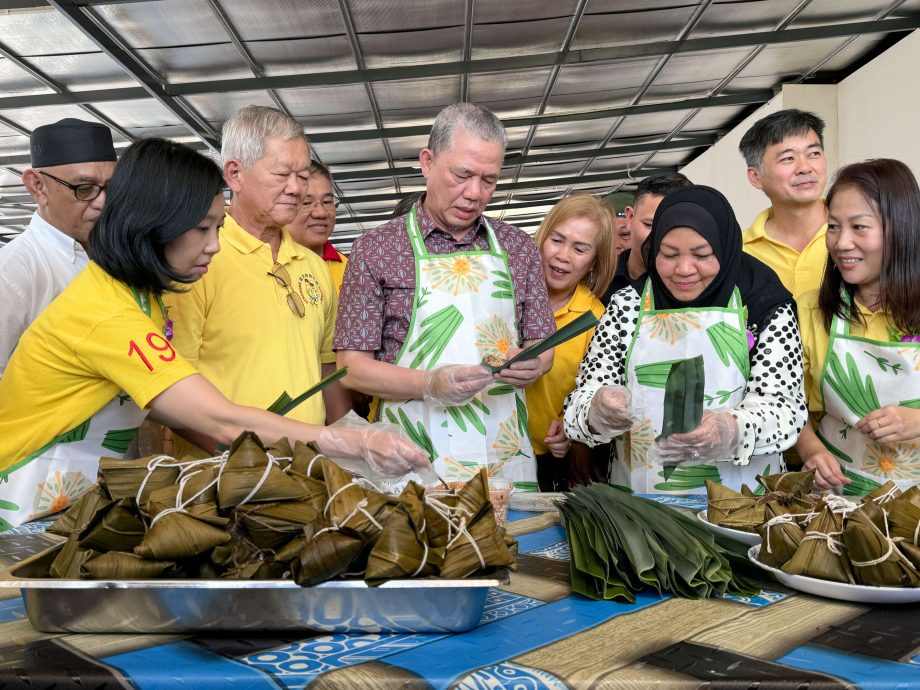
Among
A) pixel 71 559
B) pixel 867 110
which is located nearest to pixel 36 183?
pixel 71 559

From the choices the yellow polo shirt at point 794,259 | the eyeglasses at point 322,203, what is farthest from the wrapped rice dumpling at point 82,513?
the yellow polo shirt at point 794,259

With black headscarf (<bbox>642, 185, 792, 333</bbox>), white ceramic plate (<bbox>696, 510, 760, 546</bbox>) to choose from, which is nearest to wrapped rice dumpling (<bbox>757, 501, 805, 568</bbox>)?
white ceramic plate (<bbox>696, 510, 760, 546</bbox>)

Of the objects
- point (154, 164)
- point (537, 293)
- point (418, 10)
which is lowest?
point (537, 293)

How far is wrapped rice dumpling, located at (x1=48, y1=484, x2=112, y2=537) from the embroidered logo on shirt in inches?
57.2

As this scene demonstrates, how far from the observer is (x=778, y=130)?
3.37 m

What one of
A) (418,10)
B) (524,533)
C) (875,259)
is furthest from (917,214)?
(418,10)

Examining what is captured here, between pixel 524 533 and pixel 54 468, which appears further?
pixel 54 468

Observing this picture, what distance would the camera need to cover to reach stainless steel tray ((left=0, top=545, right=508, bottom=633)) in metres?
1.07

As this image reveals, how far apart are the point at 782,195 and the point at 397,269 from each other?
174cm

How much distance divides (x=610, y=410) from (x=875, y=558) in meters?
0.94

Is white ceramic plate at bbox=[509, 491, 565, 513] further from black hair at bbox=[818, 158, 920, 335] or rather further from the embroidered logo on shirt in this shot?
black hair at bbox=[818, 158, 920, 335]

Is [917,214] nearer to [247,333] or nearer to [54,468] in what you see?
[247,333]

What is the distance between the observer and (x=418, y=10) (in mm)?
5988

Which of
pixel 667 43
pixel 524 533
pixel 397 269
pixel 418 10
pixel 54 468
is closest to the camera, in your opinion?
pixel 524 533
